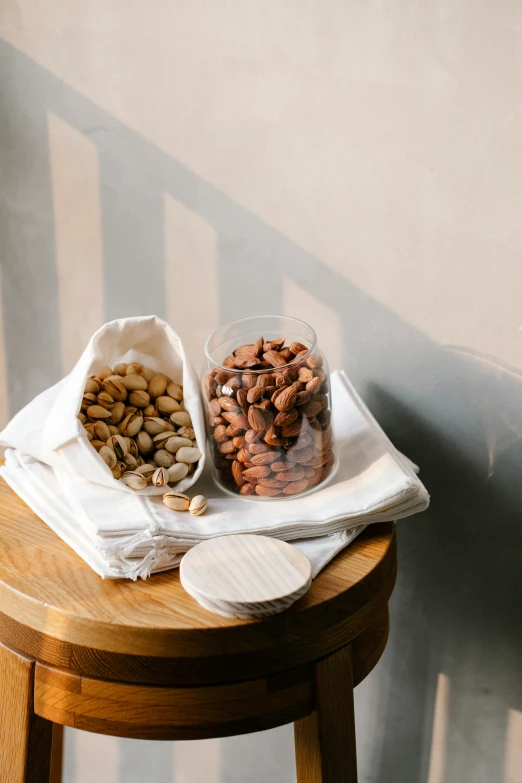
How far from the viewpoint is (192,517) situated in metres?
0.77

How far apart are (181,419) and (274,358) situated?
0.13m

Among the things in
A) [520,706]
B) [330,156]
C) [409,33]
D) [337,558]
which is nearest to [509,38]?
[409,33]

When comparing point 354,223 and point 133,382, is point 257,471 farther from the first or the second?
point 354,223

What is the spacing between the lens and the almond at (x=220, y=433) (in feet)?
2.61

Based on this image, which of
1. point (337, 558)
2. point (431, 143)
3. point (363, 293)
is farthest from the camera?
point (363, 293)

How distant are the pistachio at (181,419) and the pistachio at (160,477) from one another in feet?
0.22

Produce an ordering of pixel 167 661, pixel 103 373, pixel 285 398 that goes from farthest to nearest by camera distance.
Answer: pixel 103 373, pixel 285 398, pixel 167 661

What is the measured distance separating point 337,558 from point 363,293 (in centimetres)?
34

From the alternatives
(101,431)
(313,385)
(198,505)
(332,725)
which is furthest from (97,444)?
(332,725)

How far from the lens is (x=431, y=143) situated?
0.84 metres

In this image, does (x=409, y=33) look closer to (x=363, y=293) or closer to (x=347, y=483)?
(x=363, y=293)

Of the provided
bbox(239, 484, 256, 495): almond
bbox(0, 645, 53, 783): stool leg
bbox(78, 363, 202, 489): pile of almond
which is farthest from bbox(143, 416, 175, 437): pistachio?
bbox(0, 645, 53, 783): stool leg

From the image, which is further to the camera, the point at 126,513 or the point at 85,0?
the point at 85,0

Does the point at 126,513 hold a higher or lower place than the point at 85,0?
lower
